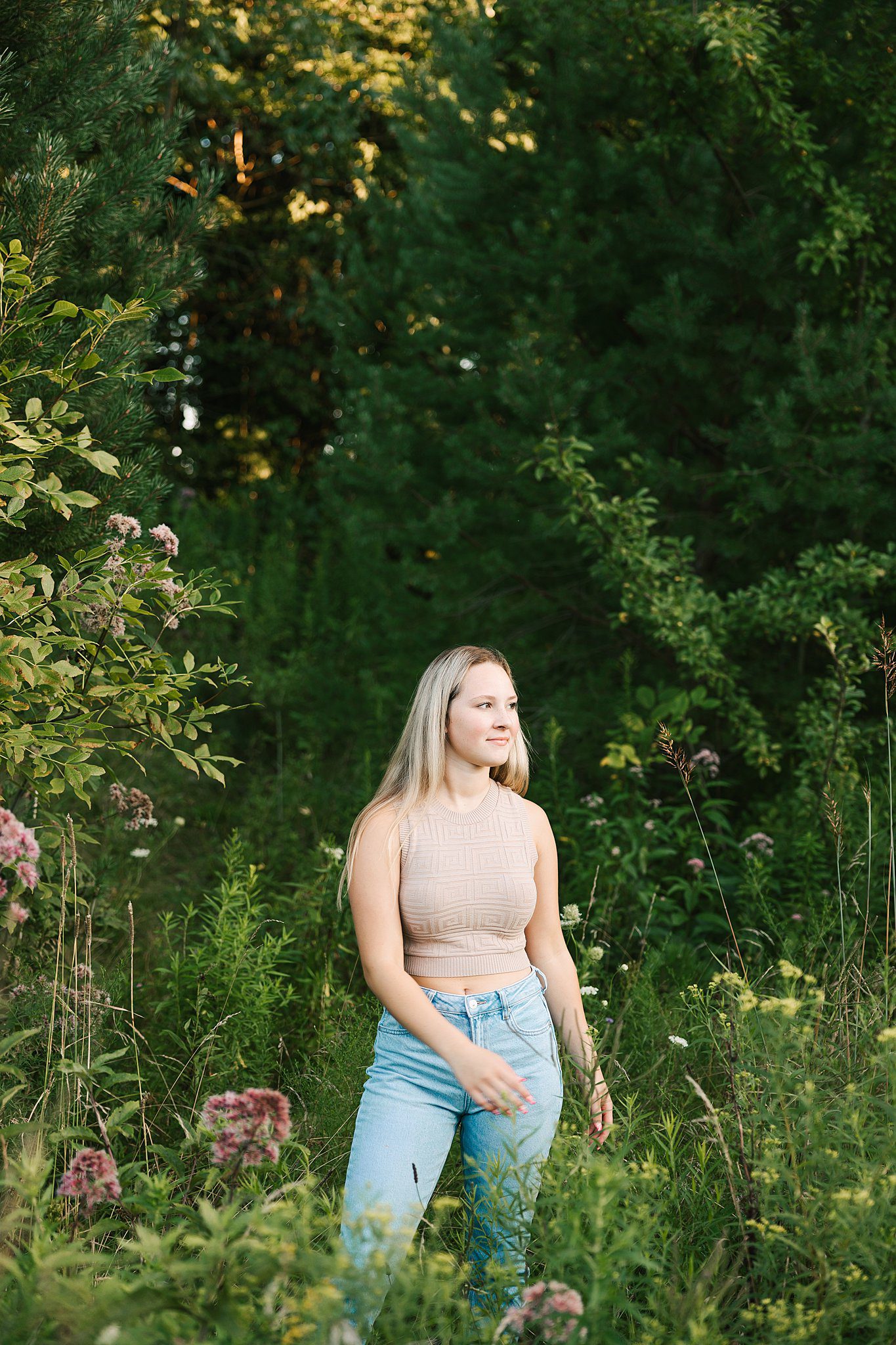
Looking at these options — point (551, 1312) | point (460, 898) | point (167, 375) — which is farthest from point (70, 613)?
point (551, 1312)

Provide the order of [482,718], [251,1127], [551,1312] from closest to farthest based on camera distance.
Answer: [551,1312], [251,1127], [482,718]

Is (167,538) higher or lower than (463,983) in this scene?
higher

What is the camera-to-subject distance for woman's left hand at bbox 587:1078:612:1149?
2246 millimetres

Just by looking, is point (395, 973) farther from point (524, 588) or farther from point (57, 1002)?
point (524, 588)

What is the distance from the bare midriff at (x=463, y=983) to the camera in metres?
2.23

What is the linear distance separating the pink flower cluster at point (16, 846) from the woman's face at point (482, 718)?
36.9 inches

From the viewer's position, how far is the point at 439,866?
227cm

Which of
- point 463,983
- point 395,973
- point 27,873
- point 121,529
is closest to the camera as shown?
point 27,873

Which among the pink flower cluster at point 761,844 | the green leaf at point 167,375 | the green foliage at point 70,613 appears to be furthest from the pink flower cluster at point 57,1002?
the pink flower cluster at point 761,844

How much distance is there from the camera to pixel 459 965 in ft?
7.38

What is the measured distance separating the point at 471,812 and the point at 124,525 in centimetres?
114

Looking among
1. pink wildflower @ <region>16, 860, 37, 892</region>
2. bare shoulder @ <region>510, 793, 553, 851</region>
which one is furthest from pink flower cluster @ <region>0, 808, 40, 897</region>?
bare shoulder @ <region>510, 793, 553, 851</region>

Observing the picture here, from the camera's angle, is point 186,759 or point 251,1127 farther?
point 186,759

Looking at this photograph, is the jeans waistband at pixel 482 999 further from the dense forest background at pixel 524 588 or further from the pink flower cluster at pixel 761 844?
the pink flower cluster at pixel 761 844
